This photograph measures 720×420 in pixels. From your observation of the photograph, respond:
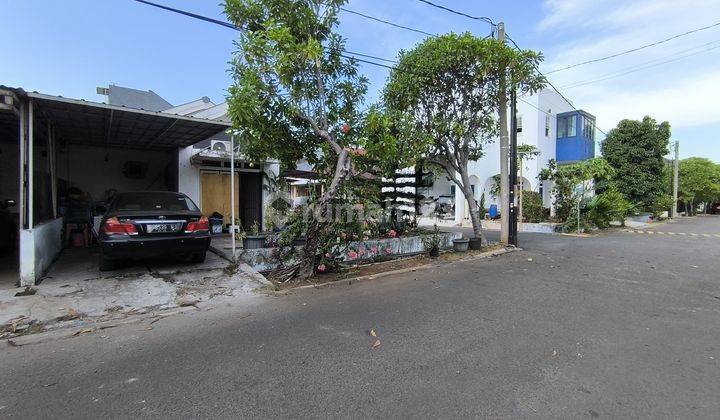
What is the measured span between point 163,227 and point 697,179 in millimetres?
39976

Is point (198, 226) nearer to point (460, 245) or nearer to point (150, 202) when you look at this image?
point (150, 202)

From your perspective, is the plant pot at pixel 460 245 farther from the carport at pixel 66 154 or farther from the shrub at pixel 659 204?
the shrub at pixel 659 204

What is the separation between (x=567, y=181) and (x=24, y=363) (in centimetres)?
1872

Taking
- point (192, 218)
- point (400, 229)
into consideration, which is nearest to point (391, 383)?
point (192, 218)

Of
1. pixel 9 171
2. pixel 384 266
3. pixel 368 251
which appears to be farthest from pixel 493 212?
pixel 9 171

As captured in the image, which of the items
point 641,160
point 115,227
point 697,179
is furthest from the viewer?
point 697,179

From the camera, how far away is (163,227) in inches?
249

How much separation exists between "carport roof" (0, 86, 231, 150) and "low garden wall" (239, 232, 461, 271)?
2600 mm

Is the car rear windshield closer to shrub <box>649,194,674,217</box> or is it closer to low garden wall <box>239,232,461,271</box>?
low garden wall <box>239,232,461,271</box>

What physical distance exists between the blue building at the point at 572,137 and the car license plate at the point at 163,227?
2224 cm

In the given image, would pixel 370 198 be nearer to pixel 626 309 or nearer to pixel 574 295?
pixel 574 295

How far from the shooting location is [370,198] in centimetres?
773

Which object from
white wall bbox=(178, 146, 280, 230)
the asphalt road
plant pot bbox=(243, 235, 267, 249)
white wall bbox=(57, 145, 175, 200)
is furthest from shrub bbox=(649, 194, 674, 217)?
white wall bbox=(57, 145, 175, 200)

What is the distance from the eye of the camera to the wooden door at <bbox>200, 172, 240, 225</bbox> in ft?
38.7
